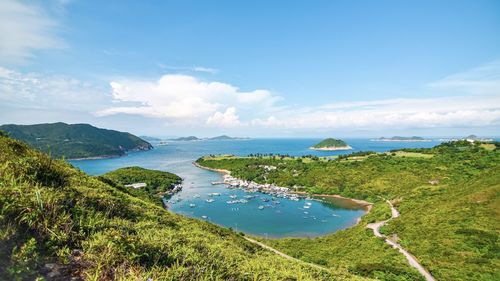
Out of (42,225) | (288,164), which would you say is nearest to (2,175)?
(42,225)

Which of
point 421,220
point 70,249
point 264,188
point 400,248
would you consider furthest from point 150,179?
point 70,249

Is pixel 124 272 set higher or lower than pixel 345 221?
higher

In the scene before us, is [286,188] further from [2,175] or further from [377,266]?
[2,175]

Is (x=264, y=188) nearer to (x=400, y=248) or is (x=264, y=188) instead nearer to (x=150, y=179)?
(x=150, y=179)

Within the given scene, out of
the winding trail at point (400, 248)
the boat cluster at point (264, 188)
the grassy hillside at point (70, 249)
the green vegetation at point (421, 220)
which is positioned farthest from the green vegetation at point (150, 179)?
the grassy hillside at point (70, 249)

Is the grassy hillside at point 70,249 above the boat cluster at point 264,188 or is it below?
above

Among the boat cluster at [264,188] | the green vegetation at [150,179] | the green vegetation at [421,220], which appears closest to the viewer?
the green vegetation at [421,220]

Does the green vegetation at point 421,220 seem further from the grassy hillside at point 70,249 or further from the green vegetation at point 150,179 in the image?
the green vegetation at point 150,179

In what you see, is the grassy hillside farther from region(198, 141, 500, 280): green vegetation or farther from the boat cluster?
the boat cluster
